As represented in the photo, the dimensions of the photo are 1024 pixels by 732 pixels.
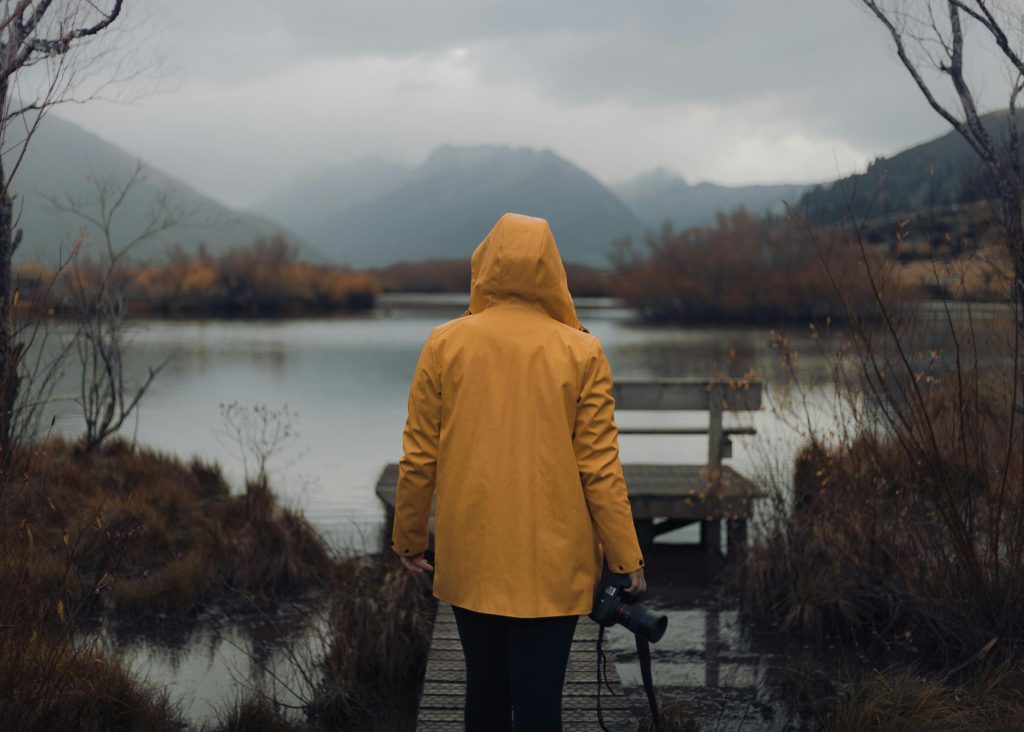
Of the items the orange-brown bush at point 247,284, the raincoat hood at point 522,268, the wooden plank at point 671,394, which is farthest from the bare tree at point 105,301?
the orange-brown bush at point 247,284

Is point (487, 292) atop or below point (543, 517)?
atop

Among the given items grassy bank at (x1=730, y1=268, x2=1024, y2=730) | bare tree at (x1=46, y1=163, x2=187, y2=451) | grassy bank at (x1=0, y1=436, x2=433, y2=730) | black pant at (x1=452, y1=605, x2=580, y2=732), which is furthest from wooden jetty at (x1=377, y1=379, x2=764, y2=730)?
black pant at (x1=452, y1=605, x2=580, y2=732)

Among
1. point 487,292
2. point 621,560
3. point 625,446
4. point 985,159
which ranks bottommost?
point 625,446

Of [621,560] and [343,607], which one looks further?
[343,607]

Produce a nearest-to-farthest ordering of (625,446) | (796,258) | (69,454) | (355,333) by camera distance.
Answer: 1. (69,454)
2. (625,446)
3. (355,333)
4. (796,258)

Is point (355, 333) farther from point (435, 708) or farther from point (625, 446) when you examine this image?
point (435, 708)

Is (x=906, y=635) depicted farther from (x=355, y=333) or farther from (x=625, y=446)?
(x=355, y=333)

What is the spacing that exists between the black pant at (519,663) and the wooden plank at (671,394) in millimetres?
4643

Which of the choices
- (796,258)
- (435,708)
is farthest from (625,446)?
(796,258)

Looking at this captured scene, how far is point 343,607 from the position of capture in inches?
189

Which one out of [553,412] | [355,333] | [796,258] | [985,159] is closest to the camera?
[553,412]

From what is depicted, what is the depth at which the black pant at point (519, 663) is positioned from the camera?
2541 millimetres

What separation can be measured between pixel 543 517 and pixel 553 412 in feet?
0.91

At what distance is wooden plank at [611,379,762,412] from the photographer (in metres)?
7.14
